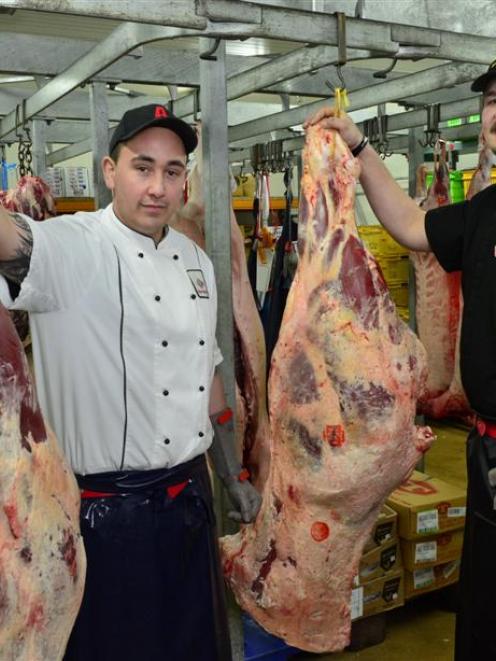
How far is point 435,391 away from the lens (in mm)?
3895

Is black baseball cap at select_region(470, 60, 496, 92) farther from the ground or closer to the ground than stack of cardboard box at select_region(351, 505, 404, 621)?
farther from the ground

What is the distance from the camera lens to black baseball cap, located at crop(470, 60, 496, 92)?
7.80 ft

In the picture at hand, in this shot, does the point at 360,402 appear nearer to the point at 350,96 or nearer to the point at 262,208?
the point at 350,96

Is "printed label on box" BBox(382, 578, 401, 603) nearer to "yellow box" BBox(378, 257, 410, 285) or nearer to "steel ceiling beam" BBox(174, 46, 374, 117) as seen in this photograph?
"steel ceiling beam" BBox(174, 46, 374, 117)

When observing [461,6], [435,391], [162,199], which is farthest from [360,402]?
[435,391]

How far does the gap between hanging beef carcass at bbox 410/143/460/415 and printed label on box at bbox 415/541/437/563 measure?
27.5 inches

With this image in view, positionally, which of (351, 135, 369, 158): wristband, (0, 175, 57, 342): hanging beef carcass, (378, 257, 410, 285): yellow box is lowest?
(378, 257, 410, 285): yellow box

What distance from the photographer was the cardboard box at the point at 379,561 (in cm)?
361

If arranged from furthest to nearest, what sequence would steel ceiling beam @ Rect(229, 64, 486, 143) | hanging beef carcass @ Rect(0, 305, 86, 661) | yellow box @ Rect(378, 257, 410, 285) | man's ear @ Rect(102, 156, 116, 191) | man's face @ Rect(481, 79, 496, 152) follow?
yellow box @ Rect(378, 257, 410, 285), steel ceiling beam @ Rect(229, 64, 486, 143), man's face @ Rect(481, 79, 496, 152), man's ear @ Rect(102, 156, 116, 191), hanging beef carcass @ Rect(0, 305, 86, 661)

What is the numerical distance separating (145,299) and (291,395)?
514 mm

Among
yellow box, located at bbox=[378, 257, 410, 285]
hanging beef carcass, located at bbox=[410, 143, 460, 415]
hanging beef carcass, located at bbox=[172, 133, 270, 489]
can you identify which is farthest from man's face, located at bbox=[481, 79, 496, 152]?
yellow box, located at bbox=[378, 257, 410, 285]

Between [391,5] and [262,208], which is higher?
[391,5]

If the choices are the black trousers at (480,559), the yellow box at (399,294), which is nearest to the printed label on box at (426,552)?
the black trousers at (480,559)

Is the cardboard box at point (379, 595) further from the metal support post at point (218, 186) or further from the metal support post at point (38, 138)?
the metal support post at point (38, 138)
